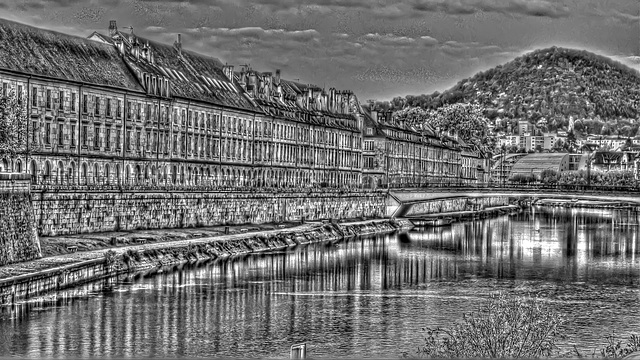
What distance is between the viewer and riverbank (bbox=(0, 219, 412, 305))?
184 ft

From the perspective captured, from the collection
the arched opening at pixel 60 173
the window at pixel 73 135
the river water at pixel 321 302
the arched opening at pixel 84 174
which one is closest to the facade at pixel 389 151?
the river water at pixel 321 302

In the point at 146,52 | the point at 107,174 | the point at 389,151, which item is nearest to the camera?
the point at 107,174

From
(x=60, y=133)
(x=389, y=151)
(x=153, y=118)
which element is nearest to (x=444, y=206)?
(x=389, y=151)

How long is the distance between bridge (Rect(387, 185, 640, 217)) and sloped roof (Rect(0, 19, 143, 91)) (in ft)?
168

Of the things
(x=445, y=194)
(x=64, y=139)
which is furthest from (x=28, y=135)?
(x=445, y=194)

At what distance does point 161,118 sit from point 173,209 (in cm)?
1731

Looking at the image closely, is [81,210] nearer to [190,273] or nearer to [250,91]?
[190,273]

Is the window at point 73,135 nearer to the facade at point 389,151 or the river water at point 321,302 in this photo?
the river water at point 321,302

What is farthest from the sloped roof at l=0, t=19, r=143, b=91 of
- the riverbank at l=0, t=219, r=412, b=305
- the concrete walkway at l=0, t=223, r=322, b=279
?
the riverbank at l=0, t=219, r=412, b=305

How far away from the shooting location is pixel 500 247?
4075 inches

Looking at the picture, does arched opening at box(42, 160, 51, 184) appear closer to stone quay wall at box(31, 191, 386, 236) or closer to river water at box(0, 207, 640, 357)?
stone quay wall at box(31, 191, 386, 236)

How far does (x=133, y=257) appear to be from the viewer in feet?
232

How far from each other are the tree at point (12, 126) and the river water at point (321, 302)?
15600mm

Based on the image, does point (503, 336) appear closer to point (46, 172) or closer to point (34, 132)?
point (34, 132)
